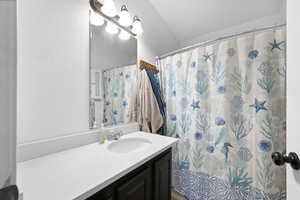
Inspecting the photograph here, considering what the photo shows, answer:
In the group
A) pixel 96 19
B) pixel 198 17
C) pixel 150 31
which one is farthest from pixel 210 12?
pixel 96 19

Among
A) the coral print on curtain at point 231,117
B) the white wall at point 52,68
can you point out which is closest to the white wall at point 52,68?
the white wall at point 52,68

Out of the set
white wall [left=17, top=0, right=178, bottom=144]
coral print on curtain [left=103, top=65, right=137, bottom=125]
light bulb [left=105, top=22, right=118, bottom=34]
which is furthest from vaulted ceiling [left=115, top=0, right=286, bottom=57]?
white wall [left=17, top=0, right=178, bottom=144]

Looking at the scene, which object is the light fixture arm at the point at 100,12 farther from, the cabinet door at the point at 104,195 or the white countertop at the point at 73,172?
the cabinet door at the point at 104,195

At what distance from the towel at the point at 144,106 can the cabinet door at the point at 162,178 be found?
1.54ft

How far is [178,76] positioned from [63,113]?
1.16m

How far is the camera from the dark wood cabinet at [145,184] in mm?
615

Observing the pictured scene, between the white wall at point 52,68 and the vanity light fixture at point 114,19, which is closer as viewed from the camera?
the white wall at point 52,68

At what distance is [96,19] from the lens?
114 cm

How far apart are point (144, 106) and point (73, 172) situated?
3.10 feet

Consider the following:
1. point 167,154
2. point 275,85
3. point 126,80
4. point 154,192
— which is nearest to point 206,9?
point 275,85

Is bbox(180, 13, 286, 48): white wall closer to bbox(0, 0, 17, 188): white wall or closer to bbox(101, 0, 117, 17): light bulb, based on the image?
bbox(101, 0, 117, 17): light bulb

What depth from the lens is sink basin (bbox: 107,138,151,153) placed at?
110cm

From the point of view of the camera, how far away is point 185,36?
2242 millimetres

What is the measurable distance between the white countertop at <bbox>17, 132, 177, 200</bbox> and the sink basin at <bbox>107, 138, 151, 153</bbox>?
0.76ft
